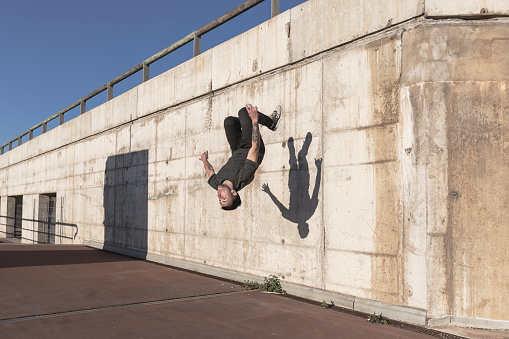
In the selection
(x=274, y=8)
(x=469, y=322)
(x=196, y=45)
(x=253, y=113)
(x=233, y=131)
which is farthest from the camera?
(x=196, y=45)

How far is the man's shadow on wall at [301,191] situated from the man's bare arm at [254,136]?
1275 mm

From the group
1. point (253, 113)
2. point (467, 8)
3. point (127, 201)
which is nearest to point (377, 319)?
point (253, 113)

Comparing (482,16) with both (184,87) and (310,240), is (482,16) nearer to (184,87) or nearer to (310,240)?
(310,240)

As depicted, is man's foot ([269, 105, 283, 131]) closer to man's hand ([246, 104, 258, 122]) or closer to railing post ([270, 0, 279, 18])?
man's hand ([246, 104, 258, 122])

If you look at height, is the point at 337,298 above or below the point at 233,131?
below

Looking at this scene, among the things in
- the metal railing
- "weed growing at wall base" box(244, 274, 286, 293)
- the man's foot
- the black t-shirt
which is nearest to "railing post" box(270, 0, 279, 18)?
the metal railing

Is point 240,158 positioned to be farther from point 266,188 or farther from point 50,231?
point 50,231

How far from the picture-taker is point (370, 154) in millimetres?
6191

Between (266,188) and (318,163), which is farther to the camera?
(266,188)

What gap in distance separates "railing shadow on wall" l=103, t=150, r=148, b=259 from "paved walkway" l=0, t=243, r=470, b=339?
3.03 meters

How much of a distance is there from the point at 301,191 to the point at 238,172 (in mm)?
1353

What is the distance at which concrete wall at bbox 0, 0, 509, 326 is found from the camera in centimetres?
544

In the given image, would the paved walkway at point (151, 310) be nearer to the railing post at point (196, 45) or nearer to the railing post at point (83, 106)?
the railing post at point (196, 45)

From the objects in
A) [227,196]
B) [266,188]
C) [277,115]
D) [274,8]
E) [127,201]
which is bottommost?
[127,201]
